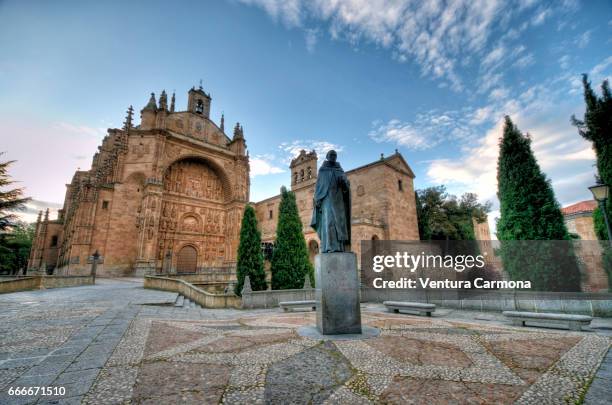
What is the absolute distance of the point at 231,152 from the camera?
3275cm

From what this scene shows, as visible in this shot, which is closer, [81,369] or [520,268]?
[81,369]

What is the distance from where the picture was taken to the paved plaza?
249 cm

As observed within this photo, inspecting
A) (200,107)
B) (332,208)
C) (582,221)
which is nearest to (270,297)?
(332,208)

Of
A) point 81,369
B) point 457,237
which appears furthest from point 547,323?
point 457,237

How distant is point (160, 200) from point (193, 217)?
5.28m

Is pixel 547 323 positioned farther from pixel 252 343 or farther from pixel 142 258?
pixel 142 258

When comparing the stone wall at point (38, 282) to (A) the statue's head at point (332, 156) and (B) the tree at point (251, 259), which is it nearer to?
(B) the tree at point (251, 259)

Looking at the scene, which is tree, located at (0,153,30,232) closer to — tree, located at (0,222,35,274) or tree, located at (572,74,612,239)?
tree, located at (0,222,35,274)

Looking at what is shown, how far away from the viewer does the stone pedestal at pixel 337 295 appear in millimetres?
4871

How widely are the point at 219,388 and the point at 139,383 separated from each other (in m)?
0.87

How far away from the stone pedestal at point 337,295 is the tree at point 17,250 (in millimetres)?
25596

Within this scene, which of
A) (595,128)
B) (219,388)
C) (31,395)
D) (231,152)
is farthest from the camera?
(231,152)

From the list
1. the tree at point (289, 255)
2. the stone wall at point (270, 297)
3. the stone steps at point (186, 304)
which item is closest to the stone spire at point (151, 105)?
the tree at point (289, 255)

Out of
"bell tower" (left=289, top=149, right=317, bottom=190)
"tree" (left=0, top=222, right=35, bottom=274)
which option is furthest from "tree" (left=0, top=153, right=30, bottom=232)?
"bell tower" (left=289, top=149, right=317, bottom=190)
